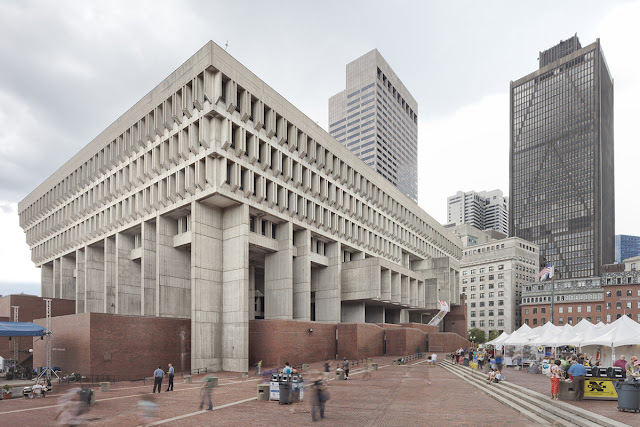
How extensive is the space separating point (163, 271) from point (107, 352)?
1184 cm

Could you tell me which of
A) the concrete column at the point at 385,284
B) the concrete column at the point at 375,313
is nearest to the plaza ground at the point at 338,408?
the concrete column at the point at 385,284

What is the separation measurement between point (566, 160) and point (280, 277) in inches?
6103

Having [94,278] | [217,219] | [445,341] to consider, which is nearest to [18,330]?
[217,219]

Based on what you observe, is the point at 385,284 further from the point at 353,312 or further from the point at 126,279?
the point at 126,279

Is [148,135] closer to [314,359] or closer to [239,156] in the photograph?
[239,156]

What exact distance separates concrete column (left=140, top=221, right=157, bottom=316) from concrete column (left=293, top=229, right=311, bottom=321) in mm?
14953

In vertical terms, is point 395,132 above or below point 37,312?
above

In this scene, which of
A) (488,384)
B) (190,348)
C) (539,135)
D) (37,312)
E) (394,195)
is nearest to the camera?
(488,384)

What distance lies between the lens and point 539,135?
179625 millimetres

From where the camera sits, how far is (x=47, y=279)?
7450cm

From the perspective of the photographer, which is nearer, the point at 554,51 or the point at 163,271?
the point at 163,271

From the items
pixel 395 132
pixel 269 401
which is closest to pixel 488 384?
pixel 269 401

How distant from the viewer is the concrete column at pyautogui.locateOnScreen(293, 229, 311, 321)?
52.9 m

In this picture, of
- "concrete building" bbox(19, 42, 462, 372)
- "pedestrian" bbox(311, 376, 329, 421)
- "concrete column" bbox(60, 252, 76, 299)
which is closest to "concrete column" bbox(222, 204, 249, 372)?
"concrete building" bbox(19, 42, 462, 372)
